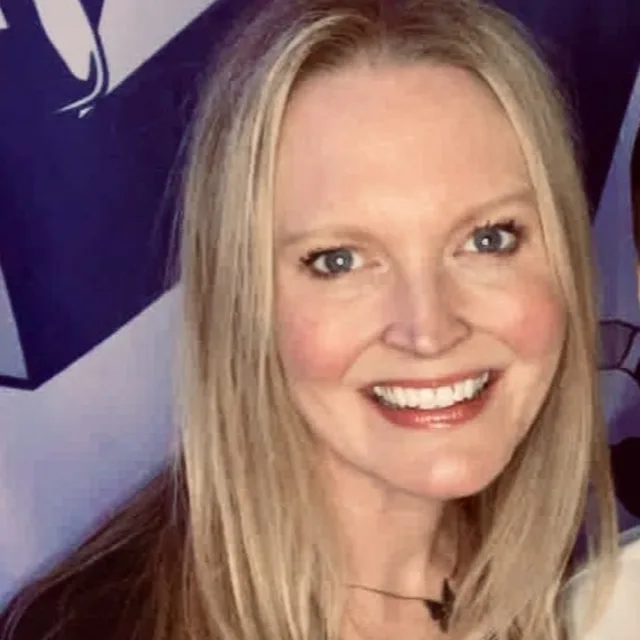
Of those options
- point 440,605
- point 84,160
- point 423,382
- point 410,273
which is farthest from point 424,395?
point 84,160

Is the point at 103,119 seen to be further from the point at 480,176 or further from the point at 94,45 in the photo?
the point at 480,176

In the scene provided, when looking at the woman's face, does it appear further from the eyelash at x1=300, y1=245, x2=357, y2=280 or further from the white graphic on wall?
the white graphic on wall

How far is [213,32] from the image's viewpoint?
148cm

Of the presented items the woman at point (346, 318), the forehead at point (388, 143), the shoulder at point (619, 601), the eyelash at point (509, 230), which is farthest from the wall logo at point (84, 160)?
the shoulder at point (619, 601)

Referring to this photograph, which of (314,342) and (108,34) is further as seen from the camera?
(108,34)

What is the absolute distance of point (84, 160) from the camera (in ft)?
4.66

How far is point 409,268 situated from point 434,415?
0.14 metres

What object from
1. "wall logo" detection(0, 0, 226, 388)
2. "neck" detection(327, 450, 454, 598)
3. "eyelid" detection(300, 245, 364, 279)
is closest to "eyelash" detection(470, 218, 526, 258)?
"eyelid" detection(300, 245, 364, 279)

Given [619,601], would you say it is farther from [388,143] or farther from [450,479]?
[388,143]

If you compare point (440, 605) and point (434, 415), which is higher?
point (434, 415)

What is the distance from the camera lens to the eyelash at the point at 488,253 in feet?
4.06

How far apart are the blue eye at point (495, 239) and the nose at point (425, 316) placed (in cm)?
4

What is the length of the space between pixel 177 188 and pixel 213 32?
15cm

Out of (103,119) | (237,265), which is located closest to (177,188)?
(103,119)
